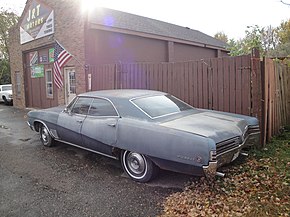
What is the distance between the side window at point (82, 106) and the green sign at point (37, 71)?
9238 millimetres

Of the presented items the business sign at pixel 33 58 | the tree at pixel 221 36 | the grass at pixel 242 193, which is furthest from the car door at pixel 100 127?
the tree at pixel 221 36

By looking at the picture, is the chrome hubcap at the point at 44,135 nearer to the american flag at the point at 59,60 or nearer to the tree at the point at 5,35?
the american flag at the point at 59,60

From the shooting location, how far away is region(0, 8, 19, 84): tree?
27.9 meters

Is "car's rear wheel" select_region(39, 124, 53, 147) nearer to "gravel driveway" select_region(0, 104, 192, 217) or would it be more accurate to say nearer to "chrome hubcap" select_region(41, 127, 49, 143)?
"chrome hubcap" select_region(41, 127, 49, 143)

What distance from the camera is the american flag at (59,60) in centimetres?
1141

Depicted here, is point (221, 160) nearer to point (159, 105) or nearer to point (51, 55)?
point (159, 105)

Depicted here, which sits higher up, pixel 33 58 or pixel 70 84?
pixel 33 58

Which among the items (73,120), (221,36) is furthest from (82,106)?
(221,36)

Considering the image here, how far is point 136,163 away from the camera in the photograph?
4.16 m

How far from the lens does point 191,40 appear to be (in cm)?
1695

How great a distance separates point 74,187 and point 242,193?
8.27 ft

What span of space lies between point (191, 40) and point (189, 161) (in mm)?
14737

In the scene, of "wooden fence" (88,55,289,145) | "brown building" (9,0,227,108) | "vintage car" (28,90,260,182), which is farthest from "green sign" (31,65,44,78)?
"vintage car" (28,90,260,182)

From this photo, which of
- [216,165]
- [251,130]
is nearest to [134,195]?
[216,165]
